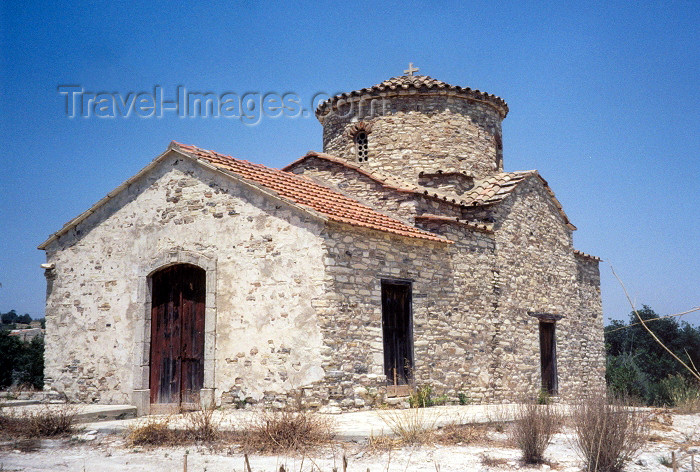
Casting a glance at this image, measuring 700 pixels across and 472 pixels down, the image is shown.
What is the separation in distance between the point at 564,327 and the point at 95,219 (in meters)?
10.7

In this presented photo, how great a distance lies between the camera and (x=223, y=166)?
11195 millimetres

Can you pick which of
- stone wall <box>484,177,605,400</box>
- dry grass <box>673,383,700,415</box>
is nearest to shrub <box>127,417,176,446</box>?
stone wall <box>484,177,605,400</box>

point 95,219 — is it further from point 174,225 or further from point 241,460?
point 241,460

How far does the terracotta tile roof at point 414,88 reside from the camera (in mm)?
14867

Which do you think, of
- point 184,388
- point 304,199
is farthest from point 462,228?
point 184,388

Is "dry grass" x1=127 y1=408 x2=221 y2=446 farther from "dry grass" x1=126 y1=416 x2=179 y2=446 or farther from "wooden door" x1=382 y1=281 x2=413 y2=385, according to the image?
"wooden door" x1=382 y1=281 x2=413 y2=385

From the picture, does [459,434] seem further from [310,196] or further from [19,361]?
[19,361]

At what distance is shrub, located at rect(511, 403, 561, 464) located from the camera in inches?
258

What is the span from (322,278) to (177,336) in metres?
3.03

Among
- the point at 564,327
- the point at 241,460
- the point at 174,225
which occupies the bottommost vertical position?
the point at 241,460

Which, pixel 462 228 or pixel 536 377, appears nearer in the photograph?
pixel 462 228

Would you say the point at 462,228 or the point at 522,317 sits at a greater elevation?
the point at 462,228

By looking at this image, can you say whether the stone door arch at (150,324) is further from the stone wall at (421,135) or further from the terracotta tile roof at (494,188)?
the terracotta tile roof at (494,188)

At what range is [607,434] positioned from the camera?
6.17 meters
